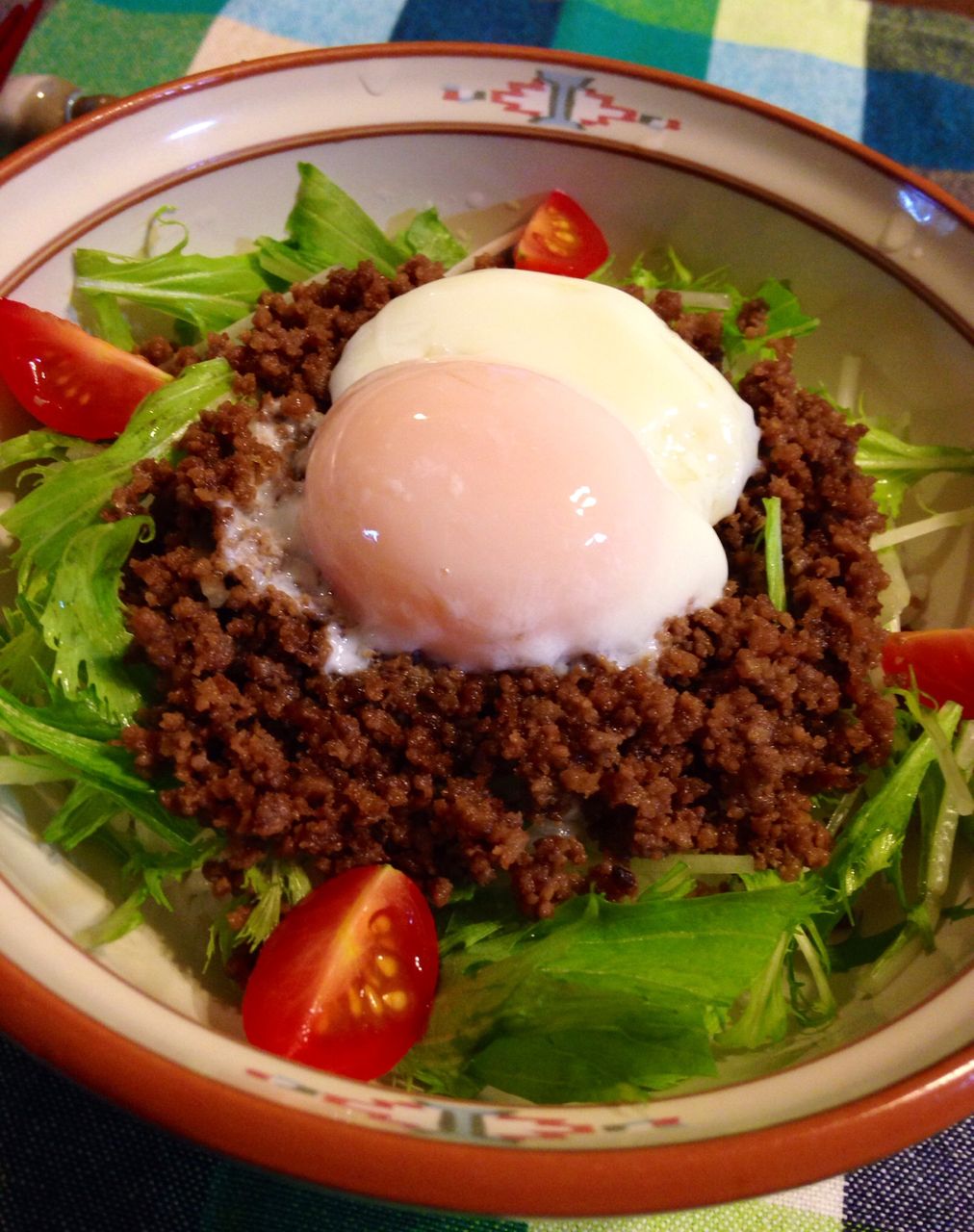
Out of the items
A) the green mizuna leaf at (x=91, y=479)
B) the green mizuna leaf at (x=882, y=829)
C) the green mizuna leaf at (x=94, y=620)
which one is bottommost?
the green mizuna leaf at (x=882, y=829)

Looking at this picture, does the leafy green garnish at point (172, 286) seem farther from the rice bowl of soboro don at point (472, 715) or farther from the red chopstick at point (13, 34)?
the red chopstick at point (13, 34)

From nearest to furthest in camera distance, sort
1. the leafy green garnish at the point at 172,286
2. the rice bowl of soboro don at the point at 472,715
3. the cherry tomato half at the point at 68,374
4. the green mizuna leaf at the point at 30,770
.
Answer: the rice bowl of soboro don at the point at 472,715
the green mizuna leaf at the point at 30,770
the cherry tomato half at the point at 68,374
the leafy green garnish at the point at 172,286

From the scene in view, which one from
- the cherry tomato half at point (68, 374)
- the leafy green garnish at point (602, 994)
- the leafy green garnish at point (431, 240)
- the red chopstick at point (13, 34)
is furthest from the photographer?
the red chopstick at point (13, 34)

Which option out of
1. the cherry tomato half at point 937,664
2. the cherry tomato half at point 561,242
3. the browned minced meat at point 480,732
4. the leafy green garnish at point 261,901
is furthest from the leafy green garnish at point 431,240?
the leafy green garnish at point 261,901

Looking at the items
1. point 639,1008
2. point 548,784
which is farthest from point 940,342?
point 639,1008

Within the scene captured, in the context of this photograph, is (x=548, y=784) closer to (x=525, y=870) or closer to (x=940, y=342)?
(x=525, y=870)

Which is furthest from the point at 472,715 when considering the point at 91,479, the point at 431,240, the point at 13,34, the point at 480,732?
the point at 13,34

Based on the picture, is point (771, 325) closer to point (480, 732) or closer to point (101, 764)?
point (480, 732)
